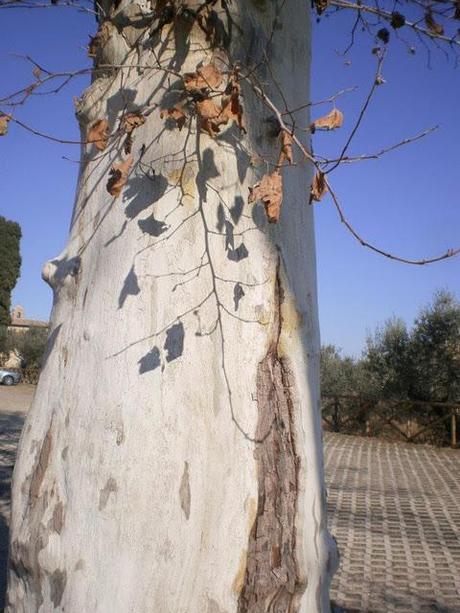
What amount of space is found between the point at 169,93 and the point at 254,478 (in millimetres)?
1098

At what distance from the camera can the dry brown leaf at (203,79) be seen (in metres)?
1.72

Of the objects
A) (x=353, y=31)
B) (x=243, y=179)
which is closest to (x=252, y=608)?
(x=243, y=179)

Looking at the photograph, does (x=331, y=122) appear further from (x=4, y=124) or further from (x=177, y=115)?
(x=4, y=124)

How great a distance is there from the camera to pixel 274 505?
165 centimetres

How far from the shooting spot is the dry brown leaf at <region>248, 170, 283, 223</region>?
1.67m

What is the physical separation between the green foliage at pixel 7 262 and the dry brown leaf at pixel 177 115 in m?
35.8

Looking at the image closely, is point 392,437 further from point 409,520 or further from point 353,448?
point 409,520

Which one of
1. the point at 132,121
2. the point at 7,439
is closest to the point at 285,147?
the point at 132,121

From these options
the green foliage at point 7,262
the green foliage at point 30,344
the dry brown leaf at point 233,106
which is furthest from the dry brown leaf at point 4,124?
the green foliage at point 7,262

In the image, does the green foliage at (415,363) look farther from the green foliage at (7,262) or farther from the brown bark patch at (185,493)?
the green foliage at (7,262)

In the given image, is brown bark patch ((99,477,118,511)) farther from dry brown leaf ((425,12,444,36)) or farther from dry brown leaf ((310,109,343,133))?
dry brown leaf ((425,12,444,36))

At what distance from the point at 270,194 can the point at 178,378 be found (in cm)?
54

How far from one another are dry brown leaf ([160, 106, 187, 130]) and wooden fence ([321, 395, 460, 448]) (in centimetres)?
1696

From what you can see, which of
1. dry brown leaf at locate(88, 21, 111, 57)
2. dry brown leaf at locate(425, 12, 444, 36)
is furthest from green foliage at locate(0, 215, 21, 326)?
dry brown leaf at locate(88, 21, 111, 57)
